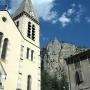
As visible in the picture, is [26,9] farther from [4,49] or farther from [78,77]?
[78,77]

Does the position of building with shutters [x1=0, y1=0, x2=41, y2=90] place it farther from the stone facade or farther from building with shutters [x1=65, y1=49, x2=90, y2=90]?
the stone facade

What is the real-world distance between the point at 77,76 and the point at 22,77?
21.1 feet

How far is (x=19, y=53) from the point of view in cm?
2653

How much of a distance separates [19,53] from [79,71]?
731cm

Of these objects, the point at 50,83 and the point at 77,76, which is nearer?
the point at 77,76

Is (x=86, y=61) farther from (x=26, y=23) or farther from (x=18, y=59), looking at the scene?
(x=26, y=23)

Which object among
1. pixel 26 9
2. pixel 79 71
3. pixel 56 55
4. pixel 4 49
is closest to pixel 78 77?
pixel 79 71

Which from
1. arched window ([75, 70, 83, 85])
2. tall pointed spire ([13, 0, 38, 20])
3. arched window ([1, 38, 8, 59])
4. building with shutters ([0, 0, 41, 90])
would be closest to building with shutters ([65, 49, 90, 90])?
arched window ([75, 70, 83, 85])

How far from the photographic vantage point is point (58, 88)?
213 ft

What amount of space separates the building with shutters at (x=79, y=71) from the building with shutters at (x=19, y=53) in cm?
412

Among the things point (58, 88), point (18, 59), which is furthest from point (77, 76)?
point (58, 88)

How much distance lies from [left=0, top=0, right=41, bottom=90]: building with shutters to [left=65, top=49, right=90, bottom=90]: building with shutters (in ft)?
13.5

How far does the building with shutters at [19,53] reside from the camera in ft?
78.7

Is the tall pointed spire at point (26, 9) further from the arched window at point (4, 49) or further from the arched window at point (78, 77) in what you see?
the arched window at point (78, 77)
